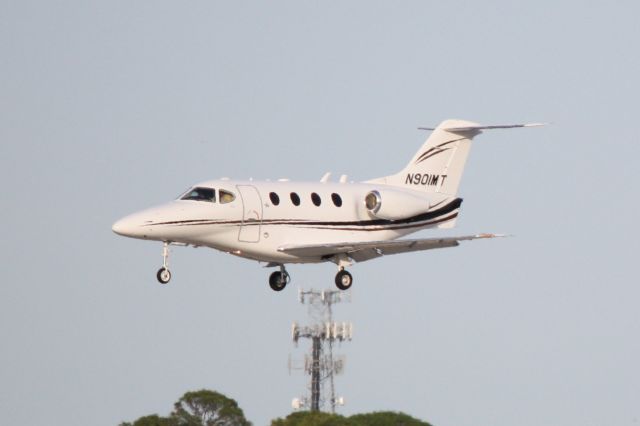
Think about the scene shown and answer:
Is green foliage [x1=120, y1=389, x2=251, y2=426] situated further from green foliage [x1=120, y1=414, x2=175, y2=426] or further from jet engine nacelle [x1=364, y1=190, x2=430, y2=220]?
jet engine nacelle [x1=364, y1=190, x2=430, y2=220]

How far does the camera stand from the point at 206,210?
188ft

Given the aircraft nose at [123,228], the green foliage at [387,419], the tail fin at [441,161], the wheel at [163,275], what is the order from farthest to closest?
the green foliage at [387,419], the tail fin at [441,161], the wheel at [163,275], the aircraft nose at [123,228]

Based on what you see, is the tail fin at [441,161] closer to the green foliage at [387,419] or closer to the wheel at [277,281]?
the wheel at [277,281]

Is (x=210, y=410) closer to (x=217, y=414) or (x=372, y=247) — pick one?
(x=217, y=414)

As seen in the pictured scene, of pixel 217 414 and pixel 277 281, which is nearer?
pixel 277 281

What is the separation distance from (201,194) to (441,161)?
9.49 m

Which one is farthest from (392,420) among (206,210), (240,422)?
(206,210)

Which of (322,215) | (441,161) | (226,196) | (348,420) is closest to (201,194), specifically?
(226,196)

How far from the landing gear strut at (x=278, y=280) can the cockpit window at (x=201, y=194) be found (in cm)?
392

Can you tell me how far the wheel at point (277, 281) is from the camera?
198ft

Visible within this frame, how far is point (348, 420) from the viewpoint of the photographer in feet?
315

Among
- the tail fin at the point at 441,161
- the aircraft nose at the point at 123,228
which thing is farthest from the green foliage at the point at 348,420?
the aircraft nose at the point at 123,228

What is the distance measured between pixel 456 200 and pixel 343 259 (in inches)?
202

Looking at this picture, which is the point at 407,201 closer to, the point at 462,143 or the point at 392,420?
the point at 462,143
